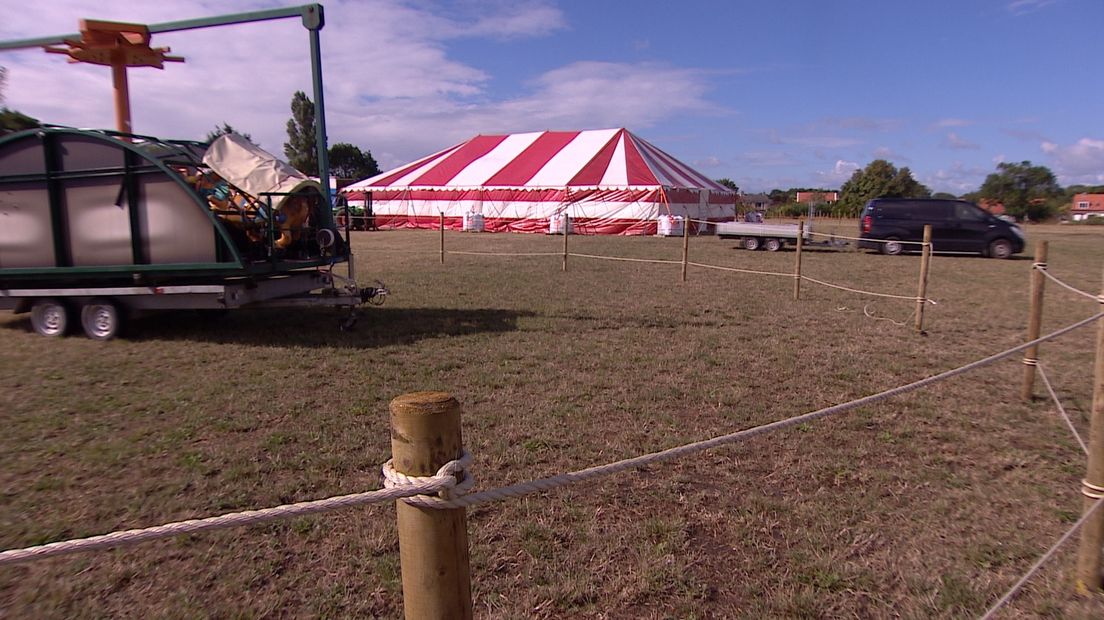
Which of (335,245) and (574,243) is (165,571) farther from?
(574,243)

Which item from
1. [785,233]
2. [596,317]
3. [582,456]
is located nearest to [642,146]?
[785,233]

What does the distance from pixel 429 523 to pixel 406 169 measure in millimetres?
35448

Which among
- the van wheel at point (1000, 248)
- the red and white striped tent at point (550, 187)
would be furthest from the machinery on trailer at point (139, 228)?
the red and white striped tent at point (550, 187)

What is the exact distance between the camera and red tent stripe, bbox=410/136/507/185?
33247mm

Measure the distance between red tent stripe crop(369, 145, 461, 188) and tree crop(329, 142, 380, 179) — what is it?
39578 millimetres

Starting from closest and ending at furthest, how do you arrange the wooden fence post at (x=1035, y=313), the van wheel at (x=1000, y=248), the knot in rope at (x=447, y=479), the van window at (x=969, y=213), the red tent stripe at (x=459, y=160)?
1. the knot in rope at (x=447, y=479)
2. the wooden fence post at (x=1035, y=313)
3. the van wheel at (x=1000, y=248)
4. the van window at (x=969, y=213)
5. the red tent stripe at (x=459, y=160)

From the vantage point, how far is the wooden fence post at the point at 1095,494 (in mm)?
2771

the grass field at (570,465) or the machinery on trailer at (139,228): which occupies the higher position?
the machinery on trailer at (139,228)

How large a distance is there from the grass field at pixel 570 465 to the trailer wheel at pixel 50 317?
27cm

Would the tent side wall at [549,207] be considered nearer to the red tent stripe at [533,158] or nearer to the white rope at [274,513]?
the red tent stripe at [533,158]

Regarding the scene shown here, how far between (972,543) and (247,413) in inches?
182

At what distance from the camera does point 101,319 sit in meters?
7.62

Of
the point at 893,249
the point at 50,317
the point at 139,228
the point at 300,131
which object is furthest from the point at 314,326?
the point at 300,131

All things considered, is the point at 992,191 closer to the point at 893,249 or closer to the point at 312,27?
the point at 893,249
